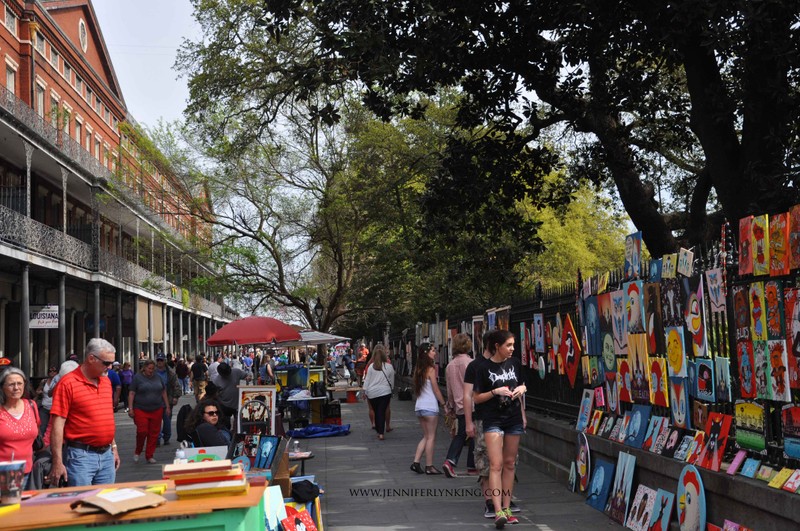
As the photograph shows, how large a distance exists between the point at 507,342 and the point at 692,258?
193 centimetres

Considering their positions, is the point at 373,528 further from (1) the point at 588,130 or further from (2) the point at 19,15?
(2) the point at 19,15

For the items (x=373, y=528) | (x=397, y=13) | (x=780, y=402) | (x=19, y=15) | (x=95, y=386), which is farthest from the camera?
(x=19, y=15)

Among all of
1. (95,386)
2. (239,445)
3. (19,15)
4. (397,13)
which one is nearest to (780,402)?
(239,445)

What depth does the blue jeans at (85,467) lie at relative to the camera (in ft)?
23.4

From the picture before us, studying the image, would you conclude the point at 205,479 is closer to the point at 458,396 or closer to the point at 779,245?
the point at 779,245

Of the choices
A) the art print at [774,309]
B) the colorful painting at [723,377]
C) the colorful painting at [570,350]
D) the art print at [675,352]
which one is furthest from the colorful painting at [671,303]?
the colorful painting at [570,350]

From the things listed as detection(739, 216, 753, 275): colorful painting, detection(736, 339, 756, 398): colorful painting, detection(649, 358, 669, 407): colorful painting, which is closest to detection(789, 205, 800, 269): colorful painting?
detection(739, 216, 753, 275): colorful painting

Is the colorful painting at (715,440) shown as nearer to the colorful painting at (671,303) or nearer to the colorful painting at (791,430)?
the colorful painting at (791,430)

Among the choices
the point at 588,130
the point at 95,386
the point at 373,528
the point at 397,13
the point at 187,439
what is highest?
the point at 397,13

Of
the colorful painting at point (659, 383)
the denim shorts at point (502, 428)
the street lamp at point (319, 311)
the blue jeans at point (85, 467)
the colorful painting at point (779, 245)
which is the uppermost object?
the street lamp at point (319, 311)

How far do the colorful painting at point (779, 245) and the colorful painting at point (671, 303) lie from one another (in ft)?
4.67

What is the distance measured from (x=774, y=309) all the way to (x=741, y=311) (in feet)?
1.54

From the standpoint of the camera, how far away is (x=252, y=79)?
16.8 metres

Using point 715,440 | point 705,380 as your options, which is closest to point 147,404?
point 705,380
